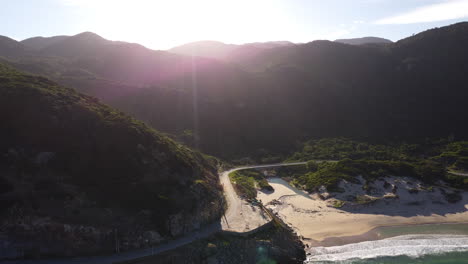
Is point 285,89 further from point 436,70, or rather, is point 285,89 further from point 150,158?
point 150,158

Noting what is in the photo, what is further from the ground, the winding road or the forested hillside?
the forested hillside

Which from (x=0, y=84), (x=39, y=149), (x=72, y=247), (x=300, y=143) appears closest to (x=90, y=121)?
(x=39, y=149)

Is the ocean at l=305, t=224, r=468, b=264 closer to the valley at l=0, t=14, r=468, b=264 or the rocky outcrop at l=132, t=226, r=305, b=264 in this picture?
the valley at l=0, t=14, r=468, b=264

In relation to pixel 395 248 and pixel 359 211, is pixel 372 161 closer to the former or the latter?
pixel 359 211

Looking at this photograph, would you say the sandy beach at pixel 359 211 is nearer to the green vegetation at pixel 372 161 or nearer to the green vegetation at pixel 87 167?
the green vegetation at pixel 372 161

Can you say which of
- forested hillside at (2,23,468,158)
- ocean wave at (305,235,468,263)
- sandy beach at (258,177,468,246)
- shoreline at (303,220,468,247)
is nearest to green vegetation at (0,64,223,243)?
shoreline at (303,220,468,247)

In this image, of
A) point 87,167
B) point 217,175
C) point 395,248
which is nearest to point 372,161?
point 395,248
